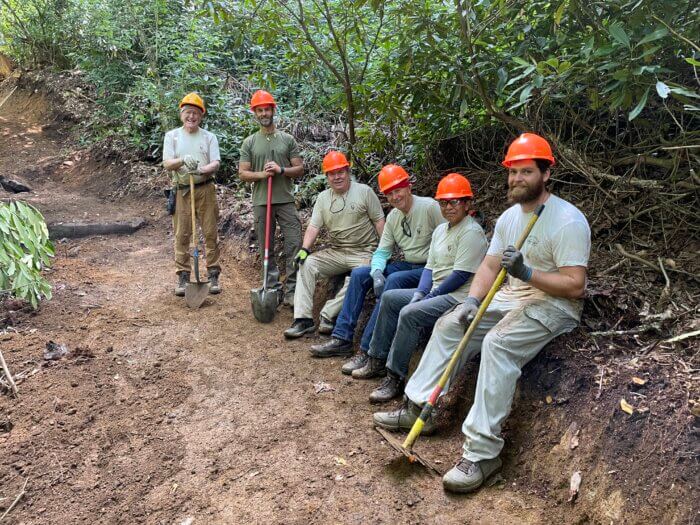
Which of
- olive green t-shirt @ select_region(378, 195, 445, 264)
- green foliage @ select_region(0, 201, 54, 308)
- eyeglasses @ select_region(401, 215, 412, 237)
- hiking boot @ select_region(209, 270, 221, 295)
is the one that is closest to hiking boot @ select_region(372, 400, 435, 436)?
olive green t-shirt @ select_region(378, 195, 445, 264)

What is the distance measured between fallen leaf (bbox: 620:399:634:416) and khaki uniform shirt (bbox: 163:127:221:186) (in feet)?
14.2

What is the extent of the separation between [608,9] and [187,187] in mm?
4051

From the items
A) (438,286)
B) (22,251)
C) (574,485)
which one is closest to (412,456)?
(574,485)

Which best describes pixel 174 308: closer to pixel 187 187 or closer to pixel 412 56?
pixel 187 187

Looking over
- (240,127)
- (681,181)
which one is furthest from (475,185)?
(240,127)

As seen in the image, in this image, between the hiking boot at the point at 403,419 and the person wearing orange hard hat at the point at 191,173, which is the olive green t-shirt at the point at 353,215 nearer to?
the person wearing orange hard hat at the point at 191,173

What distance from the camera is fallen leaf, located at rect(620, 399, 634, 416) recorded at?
2.62m

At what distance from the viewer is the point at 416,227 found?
14.6ft

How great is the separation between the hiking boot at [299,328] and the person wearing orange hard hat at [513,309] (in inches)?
68.5

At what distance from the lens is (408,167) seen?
6.34 metres

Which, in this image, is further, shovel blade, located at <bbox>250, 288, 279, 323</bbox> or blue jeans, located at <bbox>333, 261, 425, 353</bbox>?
shovel blade, located at <bbox>250, 288, 279, 323</bbox>

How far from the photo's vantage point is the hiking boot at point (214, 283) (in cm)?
590

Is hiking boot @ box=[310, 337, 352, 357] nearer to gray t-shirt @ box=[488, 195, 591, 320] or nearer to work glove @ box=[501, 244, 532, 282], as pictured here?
gray t-shirt @ box=[488, 195, 591, 320]

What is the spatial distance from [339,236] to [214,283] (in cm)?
168
